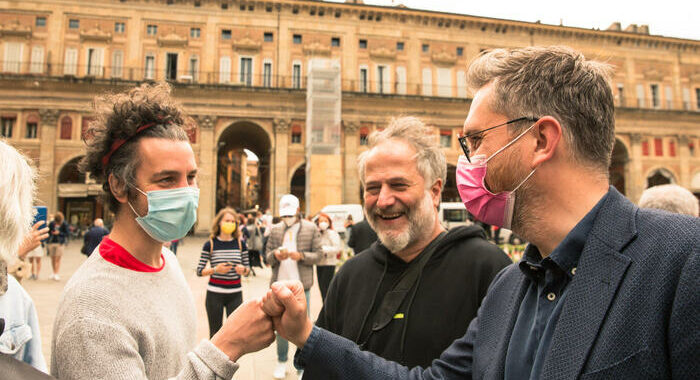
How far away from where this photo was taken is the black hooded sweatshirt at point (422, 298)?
2238 mm

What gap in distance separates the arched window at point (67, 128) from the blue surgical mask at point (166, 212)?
111 feet

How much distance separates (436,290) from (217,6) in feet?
118

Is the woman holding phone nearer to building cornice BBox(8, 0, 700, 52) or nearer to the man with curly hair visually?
the man with curly hair

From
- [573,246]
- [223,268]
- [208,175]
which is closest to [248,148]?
[208,175]

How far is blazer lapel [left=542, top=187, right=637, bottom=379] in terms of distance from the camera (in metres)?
1.12

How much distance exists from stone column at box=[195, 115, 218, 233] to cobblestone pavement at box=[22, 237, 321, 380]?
1155 cm

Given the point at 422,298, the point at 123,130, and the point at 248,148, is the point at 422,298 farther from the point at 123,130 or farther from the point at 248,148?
the point at 248,148

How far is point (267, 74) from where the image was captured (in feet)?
112

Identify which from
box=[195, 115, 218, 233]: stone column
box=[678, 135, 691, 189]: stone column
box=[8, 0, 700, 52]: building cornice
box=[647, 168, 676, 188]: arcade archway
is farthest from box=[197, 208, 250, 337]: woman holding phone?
box=[678, 135, 691, 189]: stone column

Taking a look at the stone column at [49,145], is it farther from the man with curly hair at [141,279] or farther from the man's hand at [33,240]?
the man with curly hair at [141,279]

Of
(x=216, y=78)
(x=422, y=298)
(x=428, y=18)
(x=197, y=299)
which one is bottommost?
(x=197, y=299)

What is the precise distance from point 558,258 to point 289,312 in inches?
40.0

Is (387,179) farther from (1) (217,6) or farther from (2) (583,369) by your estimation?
(1) (217,6)

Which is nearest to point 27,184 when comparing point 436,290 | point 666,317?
point 436,290
